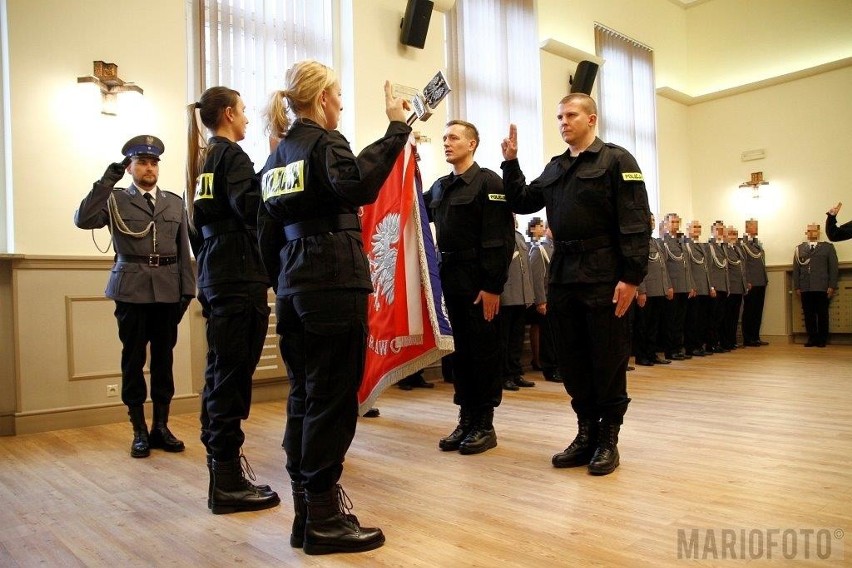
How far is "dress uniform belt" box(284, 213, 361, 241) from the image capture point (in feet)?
5.93

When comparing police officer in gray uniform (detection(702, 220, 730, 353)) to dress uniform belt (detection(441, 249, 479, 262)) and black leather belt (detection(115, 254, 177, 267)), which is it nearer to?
A: dress uniform belt (detection(441, 249, 479, 262))

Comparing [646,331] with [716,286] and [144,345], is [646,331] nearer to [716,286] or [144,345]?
[716,286]

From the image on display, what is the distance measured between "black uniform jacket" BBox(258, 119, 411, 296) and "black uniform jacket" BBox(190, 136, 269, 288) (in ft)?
1.06

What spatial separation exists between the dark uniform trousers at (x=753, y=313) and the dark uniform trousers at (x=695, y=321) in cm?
137

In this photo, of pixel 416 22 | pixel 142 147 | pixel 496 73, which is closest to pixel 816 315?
pixel 496 73

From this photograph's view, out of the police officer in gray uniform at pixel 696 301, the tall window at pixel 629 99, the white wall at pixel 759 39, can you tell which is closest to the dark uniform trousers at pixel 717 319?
the police officer in gray uniform at pixel 696 301

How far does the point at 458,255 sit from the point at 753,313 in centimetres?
741

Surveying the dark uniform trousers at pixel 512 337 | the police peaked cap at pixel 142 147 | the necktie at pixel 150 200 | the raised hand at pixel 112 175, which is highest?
the police peaked cap at pixel 142 147

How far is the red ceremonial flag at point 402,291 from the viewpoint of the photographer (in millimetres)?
3010

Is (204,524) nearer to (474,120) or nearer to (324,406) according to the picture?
(324,406)

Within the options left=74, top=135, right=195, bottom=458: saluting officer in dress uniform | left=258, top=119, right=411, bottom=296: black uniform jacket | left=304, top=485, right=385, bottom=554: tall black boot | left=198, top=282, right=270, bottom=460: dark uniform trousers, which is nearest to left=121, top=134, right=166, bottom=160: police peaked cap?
left=74, top=135, right=195, bottom=458: saluting officer in dress uniform

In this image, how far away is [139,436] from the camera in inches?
125

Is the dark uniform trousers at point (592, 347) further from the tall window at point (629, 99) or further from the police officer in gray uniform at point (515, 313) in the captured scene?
the tall window at point (629, 99)

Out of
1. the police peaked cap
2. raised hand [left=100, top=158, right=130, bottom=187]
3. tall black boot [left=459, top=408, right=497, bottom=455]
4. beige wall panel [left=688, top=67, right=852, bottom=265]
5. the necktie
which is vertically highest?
beige wall panel [left=688, top=67, right=852, bottom=265]
